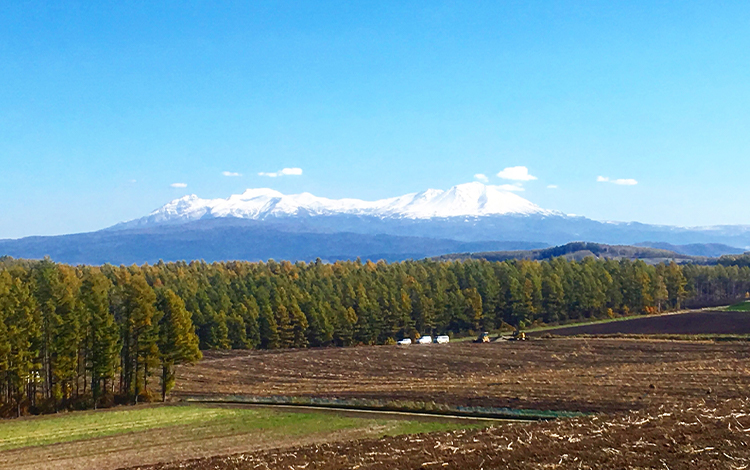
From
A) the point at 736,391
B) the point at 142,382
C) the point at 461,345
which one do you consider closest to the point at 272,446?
the point at 736,391

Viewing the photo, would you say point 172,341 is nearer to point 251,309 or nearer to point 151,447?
point 151,447

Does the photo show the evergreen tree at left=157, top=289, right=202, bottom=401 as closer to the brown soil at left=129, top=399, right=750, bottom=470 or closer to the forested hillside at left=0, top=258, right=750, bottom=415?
the forested hillside at left=0, top=258, right=750, bottom=415

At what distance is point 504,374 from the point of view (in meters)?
60.5

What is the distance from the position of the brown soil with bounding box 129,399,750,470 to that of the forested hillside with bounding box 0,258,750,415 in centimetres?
3076

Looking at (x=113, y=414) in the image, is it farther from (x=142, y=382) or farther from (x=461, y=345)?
(x=461, y=345)

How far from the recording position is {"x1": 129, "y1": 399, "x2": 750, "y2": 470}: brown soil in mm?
23328

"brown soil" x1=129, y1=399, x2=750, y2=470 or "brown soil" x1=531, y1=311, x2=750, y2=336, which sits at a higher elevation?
"brown soil" x1=129, y1=399, x2=750, y2=470

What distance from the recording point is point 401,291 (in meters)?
119

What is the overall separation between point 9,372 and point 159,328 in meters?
12.2

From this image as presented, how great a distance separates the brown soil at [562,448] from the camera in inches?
918

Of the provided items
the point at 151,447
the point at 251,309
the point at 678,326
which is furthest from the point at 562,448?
the point at 251,309

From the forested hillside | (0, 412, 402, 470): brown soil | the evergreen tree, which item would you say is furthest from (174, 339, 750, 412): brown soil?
(0, 412, 402, 470): brown soil

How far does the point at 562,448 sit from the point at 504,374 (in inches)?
1390

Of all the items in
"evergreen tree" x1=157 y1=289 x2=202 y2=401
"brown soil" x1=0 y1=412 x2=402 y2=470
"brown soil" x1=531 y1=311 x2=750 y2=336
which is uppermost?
"evergreen tree" x1=157 y1=289 x2=202 y2=401
